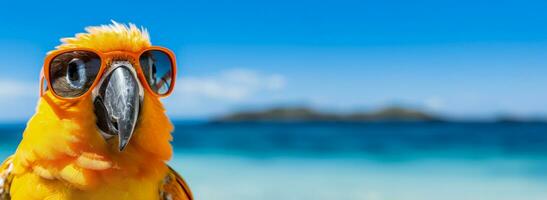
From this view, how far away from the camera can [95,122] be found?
213 cm

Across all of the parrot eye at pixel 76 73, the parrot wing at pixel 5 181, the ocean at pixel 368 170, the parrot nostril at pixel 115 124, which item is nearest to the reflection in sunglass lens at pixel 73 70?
the parrot eye at pixel 76 73

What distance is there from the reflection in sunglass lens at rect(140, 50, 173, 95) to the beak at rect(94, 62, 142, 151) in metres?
0.10

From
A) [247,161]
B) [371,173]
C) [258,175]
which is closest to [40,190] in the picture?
[258,175]

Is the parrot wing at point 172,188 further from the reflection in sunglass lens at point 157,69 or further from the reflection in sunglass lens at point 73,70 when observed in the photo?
the reflection in sunglass lens at point 73,70

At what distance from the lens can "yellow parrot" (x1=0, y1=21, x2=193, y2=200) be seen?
6.84 feet

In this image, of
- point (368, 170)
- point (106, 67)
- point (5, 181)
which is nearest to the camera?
point (106, 67)

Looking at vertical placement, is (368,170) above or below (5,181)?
above

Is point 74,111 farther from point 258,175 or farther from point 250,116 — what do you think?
point 250,116

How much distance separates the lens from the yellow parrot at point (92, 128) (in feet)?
6.84

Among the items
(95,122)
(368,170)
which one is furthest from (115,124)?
(368,170)

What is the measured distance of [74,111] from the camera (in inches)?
82.3

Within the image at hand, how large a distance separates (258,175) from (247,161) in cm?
356

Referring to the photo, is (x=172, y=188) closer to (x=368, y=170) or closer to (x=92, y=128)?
(x=92, y=128)

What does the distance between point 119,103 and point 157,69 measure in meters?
0.33
